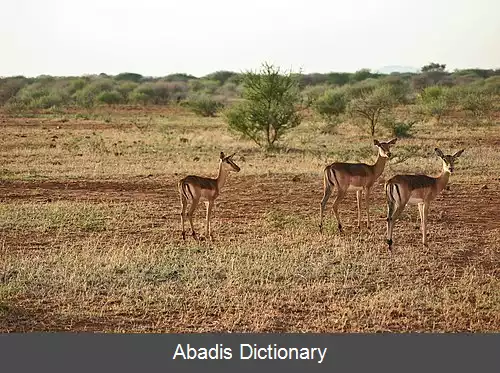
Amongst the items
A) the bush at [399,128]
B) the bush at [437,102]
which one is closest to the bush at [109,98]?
the bush at [437,102]

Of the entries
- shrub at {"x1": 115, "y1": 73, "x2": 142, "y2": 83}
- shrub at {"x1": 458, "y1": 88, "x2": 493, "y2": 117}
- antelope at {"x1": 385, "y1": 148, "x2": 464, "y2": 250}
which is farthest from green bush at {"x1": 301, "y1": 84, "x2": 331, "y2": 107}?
shrub at {"x1": 115, "y1": 73, "x2": 142, "y2": 83}

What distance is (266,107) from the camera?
82.1ft

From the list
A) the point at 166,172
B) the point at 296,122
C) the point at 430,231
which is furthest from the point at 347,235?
the point at 296,122

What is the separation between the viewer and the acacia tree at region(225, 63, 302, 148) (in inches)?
975

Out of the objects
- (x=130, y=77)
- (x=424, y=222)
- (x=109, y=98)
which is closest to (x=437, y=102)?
(x=424, y=222)

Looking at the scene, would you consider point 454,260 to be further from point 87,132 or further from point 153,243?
point 87,132

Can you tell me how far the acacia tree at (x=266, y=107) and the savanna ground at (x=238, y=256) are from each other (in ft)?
16.4

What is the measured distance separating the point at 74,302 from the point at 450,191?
9668mm

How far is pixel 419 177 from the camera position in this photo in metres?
10.8

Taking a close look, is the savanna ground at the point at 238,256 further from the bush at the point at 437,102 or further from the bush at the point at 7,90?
the bush at the point at 7,90

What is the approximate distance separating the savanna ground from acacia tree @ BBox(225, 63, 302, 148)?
4.99 m

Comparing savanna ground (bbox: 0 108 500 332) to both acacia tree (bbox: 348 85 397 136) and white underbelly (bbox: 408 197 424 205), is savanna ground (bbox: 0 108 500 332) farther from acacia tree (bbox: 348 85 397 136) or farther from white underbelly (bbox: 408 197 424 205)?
acacia tree (bbox: 348 85 397 136)

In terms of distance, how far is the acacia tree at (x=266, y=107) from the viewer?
24766 millimetres

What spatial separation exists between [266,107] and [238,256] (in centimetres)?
1562
